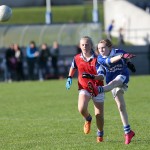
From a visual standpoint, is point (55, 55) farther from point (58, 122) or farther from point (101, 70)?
→ point (101, 70)

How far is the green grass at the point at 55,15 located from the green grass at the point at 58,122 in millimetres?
29585

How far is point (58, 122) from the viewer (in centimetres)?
1662

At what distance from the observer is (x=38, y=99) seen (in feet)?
77.9

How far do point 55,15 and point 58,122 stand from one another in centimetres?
4209

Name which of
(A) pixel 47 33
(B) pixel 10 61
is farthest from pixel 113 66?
(A) pixel 47 33

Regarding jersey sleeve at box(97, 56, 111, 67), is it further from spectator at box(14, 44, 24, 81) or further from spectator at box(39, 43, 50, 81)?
spectator at box(14, 44, 24, 81)

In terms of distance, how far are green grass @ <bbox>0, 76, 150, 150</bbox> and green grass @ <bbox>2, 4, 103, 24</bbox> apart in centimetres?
2959

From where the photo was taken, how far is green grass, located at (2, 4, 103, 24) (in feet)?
186

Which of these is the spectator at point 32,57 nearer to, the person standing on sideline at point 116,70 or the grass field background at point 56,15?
the grass field background at point 56,15

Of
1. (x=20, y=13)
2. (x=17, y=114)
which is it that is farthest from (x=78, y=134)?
(x=20, y=13)

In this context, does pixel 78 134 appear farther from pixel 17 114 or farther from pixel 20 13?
pixel 20 13

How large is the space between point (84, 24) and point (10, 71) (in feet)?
18.4

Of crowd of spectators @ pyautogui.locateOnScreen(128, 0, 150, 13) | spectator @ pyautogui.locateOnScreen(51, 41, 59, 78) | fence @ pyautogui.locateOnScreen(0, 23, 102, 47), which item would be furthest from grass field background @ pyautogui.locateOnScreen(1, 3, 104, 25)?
spectator @ pyautogui.locateOnScreen(51, 41, 59, 78)

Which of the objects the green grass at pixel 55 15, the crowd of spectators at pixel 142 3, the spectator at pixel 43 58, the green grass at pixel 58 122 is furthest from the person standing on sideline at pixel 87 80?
the green grass at pixel 55 15
